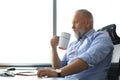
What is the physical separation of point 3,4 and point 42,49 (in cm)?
70

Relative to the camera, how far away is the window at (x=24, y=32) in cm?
279

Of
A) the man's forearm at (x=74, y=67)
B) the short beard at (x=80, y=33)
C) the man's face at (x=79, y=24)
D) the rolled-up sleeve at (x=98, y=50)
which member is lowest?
the man's forearm at (x=74, y=67)

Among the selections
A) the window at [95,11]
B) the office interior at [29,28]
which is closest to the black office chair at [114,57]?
the window at [95,11]

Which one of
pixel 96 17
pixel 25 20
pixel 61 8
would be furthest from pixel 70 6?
pixel 25 20

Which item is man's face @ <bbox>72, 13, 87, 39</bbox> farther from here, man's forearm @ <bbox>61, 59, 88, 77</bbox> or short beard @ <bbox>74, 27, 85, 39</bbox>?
man's forearm @ <bbox>61, 59, 88, 77</bbox>

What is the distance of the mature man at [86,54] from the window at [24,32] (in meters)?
0.81

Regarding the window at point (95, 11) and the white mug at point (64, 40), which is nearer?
the white mug at point (64, 40)

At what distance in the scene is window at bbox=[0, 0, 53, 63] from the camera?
2.79m

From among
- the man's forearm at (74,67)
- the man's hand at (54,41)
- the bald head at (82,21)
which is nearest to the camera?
the man's forearm at (74,67)

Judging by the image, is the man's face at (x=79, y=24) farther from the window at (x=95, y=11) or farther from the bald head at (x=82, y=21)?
the window at (x=95, y=11)

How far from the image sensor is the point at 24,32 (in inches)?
110

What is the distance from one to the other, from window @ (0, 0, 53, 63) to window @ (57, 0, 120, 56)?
0.54 feet

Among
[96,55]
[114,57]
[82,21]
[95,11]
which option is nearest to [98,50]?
[96,55]

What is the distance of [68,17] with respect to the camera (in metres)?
2.78
